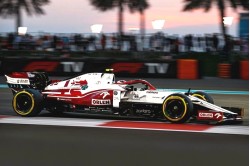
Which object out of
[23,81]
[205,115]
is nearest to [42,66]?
[23,81]

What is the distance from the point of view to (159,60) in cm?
2075

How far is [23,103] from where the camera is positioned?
32.4 ft

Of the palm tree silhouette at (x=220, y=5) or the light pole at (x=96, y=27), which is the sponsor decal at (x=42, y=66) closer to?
the light pole at (x=96, y=27)

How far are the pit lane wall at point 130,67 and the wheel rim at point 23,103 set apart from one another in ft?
36.8

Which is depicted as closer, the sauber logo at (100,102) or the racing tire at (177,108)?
the racing tire at (177,108)

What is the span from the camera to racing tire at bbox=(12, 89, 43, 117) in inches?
383

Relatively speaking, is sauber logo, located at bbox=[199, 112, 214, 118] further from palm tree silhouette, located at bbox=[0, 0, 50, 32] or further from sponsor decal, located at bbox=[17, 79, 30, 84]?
palm tree silhouette, located at bbox=[0, 0, 50, 32]

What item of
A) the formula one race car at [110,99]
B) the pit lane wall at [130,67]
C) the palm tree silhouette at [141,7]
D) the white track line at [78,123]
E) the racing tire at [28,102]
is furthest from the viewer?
the palm tree silhouette at [141,7]

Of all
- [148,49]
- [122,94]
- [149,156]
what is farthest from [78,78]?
[148,49]

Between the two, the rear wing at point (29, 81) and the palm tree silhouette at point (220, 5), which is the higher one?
the palm tree silhouette at point (220, 5)

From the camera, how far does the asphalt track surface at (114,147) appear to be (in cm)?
588

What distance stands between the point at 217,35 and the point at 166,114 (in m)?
15.1

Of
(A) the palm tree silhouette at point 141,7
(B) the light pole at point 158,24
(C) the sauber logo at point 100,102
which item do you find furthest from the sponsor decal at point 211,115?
(B) the light pole at point 158,24

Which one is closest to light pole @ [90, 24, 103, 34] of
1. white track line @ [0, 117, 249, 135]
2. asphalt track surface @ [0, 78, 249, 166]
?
white track line @ [0, 117, 249, 135]
